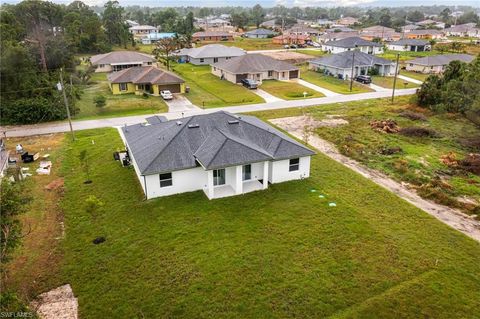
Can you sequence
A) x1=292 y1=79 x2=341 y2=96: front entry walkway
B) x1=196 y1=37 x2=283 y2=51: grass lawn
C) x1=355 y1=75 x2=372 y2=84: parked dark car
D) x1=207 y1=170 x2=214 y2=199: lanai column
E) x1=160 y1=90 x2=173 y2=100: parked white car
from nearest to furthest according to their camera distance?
1. x1=207 y1=170 x2=214 y2=199: lanai column
2. x1=160 y1=90 x2=173 y2=100: parked white car
3. x1=292 y1=79 x2=341 y2=96: front entry walkway
4. x1=355 y1=75 x2=372 y2=84: parked dark car
5. x1=196 y1=37 x2=283 y2=51: grass lawn

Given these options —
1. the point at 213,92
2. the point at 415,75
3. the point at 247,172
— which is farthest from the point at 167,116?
the point at 415,75

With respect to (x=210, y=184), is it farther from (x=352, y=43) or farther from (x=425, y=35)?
(x=425, y=35)

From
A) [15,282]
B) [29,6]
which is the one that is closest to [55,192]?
[15,282]

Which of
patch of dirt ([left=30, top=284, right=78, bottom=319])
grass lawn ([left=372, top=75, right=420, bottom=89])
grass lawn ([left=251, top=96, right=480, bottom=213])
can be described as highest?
grass lawn ([left=372, top=75, right=420, bottom=89])

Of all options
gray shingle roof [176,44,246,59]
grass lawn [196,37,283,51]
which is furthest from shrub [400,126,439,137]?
grass lawn [196,37,283,51]

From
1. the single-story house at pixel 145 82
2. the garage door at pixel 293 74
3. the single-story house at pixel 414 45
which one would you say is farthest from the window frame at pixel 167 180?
the single-story house at pixel 414 45

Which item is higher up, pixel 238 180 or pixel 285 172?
pixel 238 180

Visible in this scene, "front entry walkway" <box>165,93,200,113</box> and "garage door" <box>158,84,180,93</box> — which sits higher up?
"garage door" <box>158,84,180,93</box>

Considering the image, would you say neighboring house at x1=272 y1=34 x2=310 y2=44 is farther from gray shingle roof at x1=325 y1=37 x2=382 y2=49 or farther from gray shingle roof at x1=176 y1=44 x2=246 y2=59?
gray shingle roof at x1=176 y1=44 x2=246 y2=59
